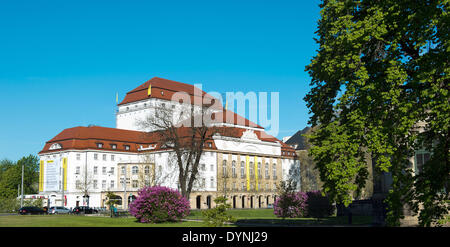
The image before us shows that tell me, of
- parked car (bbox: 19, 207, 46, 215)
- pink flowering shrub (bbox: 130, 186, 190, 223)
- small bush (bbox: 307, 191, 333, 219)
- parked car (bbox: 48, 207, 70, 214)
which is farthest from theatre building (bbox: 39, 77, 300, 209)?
pink flowering shrub (bbox: 130, 186, 190, 223)

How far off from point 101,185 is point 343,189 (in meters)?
82.9

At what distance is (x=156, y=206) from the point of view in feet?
120

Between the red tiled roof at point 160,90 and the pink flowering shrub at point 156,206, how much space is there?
72281 millimetres

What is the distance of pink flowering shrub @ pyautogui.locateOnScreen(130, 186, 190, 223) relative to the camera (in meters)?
36.3

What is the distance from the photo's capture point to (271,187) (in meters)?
105

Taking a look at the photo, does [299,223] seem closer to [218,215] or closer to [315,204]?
[315,204]

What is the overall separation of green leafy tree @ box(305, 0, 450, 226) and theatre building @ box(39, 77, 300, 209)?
66.7 meters

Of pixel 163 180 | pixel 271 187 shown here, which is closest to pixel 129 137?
pixel 163 180

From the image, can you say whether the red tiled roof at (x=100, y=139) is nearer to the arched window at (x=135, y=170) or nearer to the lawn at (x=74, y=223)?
the arched window at (x=135, y=170)

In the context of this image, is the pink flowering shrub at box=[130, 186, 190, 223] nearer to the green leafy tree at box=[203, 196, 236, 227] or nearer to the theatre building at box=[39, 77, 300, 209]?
the green leafy tree at box=[203, 196, 236, 227]

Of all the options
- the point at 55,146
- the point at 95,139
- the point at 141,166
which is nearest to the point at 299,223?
the point at 141,166

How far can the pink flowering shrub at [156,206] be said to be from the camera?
3634 centimetres

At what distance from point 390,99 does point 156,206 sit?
2324 cm
